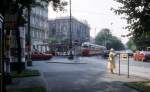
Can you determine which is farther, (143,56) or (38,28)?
(38,28)

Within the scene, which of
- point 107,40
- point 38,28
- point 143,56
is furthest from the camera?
point 107,40

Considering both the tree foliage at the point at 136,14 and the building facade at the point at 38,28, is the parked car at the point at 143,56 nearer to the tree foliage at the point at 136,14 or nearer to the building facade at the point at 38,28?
the tree foliage at the point at 136,14

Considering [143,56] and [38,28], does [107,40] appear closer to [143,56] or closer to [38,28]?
[38,28]

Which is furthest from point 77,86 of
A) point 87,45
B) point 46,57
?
point 87,45

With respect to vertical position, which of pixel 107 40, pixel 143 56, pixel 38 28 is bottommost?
pixel 143 56

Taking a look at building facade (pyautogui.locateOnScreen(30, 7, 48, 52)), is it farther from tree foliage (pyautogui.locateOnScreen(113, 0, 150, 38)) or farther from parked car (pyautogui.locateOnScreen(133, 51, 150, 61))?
tree foliage (pyautogui.locateOnScreen(113, 0, 150, 38))

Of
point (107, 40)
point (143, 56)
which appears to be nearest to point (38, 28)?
point (107, 40)

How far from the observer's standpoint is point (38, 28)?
10819cm

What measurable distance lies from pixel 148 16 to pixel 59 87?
15.6 feet

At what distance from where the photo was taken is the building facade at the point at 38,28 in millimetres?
101256

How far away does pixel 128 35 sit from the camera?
16.2 m

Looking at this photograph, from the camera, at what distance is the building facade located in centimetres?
10126

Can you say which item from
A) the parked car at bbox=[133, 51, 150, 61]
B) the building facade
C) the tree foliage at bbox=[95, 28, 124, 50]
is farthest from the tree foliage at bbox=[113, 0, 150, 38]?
the tree foliage at bbox=[95, 28, 124, 50]

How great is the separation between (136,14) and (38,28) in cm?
9404
